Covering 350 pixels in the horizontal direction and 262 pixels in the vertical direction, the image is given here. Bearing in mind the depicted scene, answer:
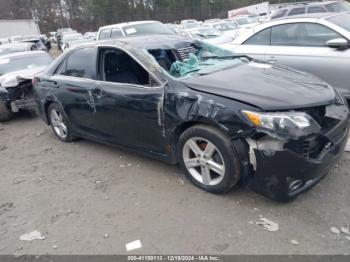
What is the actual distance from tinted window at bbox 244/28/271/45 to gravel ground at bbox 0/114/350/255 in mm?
2801

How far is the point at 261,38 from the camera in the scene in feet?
20.2

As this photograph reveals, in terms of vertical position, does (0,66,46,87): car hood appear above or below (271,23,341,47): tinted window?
below

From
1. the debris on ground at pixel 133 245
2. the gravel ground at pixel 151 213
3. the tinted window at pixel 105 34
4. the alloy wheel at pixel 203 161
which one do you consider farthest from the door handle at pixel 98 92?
the tinted window at pixel 105 34

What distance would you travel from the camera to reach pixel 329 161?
3.02 m

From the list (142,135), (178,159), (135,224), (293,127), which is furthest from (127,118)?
(293,127)

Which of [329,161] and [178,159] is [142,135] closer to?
[178,159]

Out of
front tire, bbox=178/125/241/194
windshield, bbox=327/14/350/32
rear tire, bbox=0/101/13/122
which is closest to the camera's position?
front tire, bbox=178/125/241/194

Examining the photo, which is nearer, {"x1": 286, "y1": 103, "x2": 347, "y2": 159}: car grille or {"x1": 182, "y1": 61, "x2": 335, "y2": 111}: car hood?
{"x1": 286, "y1": 103, "x2": 347, "y2": 159}: car grille

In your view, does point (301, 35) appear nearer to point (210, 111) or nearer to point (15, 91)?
point (210, 111)

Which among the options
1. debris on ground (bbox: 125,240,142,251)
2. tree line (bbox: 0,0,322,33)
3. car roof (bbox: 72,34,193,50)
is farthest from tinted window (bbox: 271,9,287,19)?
tree line (bbox: 0,0,322,33)

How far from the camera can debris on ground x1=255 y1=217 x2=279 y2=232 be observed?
295cm

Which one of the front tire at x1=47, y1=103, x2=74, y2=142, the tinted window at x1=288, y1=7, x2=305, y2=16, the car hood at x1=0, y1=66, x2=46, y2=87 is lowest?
the front tire at x1=47, y1=103, x2=74, y2=142

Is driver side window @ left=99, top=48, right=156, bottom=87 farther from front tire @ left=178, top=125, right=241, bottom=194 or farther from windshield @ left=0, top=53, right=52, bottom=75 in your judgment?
windshield @ left=0, top=53, right=52, bottom=75

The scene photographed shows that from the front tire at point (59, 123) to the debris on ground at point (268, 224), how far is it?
3.35 m
